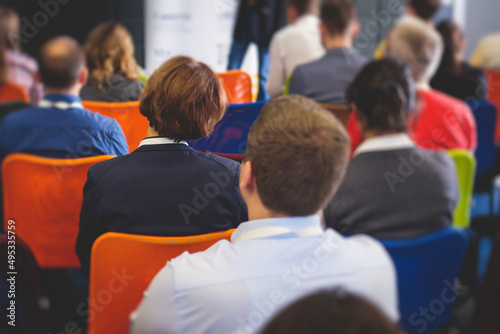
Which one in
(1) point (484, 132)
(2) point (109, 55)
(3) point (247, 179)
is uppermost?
(3) point (247, 179)

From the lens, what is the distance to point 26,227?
2104 mm

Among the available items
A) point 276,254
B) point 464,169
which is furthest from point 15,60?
point 276,254

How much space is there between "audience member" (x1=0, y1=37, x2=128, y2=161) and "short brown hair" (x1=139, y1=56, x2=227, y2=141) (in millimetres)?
228

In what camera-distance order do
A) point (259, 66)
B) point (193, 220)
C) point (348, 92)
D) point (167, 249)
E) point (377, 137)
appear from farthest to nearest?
point (259, 66)
point (348, 92)
point (377, 137)
point (193, 220)
point (167, 249)

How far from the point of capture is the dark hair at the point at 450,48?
4105 mm

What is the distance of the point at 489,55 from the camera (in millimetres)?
5086

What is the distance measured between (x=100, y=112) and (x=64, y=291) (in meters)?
1.00

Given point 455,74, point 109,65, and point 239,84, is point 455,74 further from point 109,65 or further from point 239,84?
point 109,65

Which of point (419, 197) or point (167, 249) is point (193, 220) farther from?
point (419, 197)

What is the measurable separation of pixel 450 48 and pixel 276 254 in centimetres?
364

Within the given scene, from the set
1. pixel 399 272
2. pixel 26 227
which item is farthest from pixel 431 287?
pixel 26 227

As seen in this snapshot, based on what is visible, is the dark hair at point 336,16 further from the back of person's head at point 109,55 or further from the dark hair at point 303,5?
the back of person's head at point 109,55

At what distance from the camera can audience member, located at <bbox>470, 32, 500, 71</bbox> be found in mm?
5020

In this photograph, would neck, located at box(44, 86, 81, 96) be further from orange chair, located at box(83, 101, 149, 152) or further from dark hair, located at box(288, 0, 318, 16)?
dark hair, located at box(288, 0, 318, 16)
